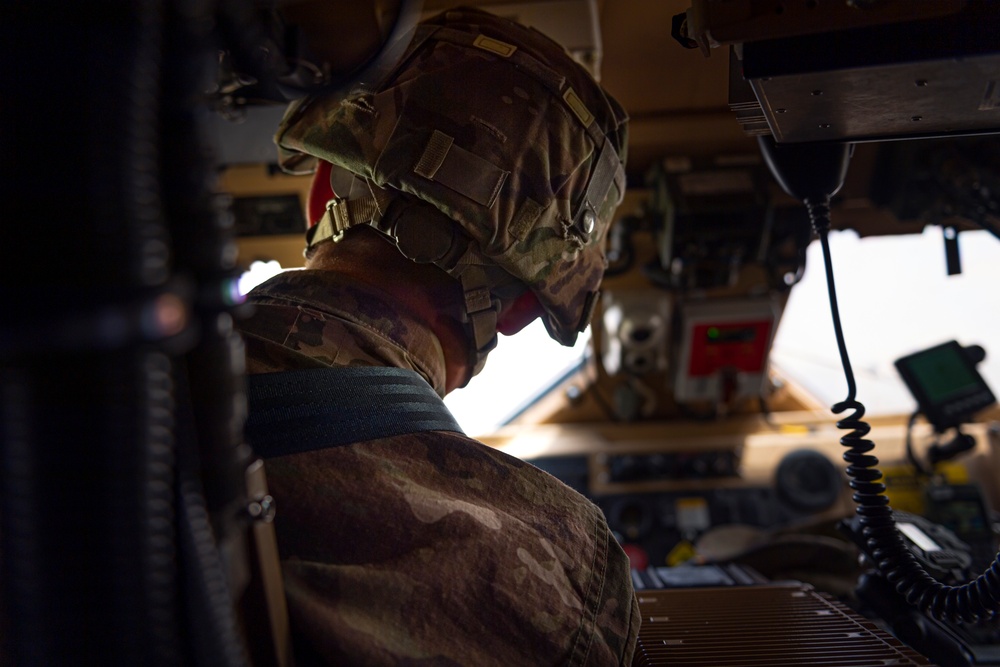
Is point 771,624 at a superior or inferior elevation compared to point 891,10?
inferior

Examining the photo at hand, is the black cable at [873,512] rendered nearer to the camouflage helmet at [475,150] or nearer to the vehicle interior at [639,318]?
A: the vehicle interior at [639,318]

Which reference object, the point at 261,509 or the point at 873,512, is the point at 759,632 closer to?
the point at 873,512

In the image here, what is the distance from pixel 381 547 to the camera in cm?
87

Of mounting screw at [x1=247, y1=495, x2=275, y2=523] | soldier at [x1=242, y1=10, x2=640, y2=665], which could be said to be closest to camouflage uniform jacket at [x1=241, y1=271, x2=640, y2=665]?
soldier at [x1=242, y1=10, x2=640, y2=665]

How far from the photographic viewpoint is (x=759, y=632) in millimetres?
1173

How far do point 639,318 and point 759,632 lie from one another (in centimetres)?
135

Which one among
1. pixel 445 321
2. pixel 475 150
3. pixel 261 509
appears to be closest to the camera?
pixel 261 509

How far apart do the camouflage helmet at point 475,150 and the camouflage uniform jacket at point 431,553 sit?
238 millimetres

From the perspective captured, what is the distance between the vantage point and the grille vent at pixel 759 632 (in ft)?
3.48

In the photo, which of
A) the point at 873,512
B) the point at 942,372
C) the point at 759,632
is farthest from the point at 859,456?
the point at 942,372

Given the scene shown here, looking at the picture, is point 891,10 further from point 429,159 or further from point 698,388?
point 698,388

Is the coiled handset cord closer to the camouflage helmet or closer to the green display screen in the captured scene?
the camouflage helmet

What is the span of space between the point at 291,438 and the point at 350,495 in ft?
0.32

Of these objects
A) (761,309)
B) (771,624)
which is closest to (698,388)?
(761,309)
